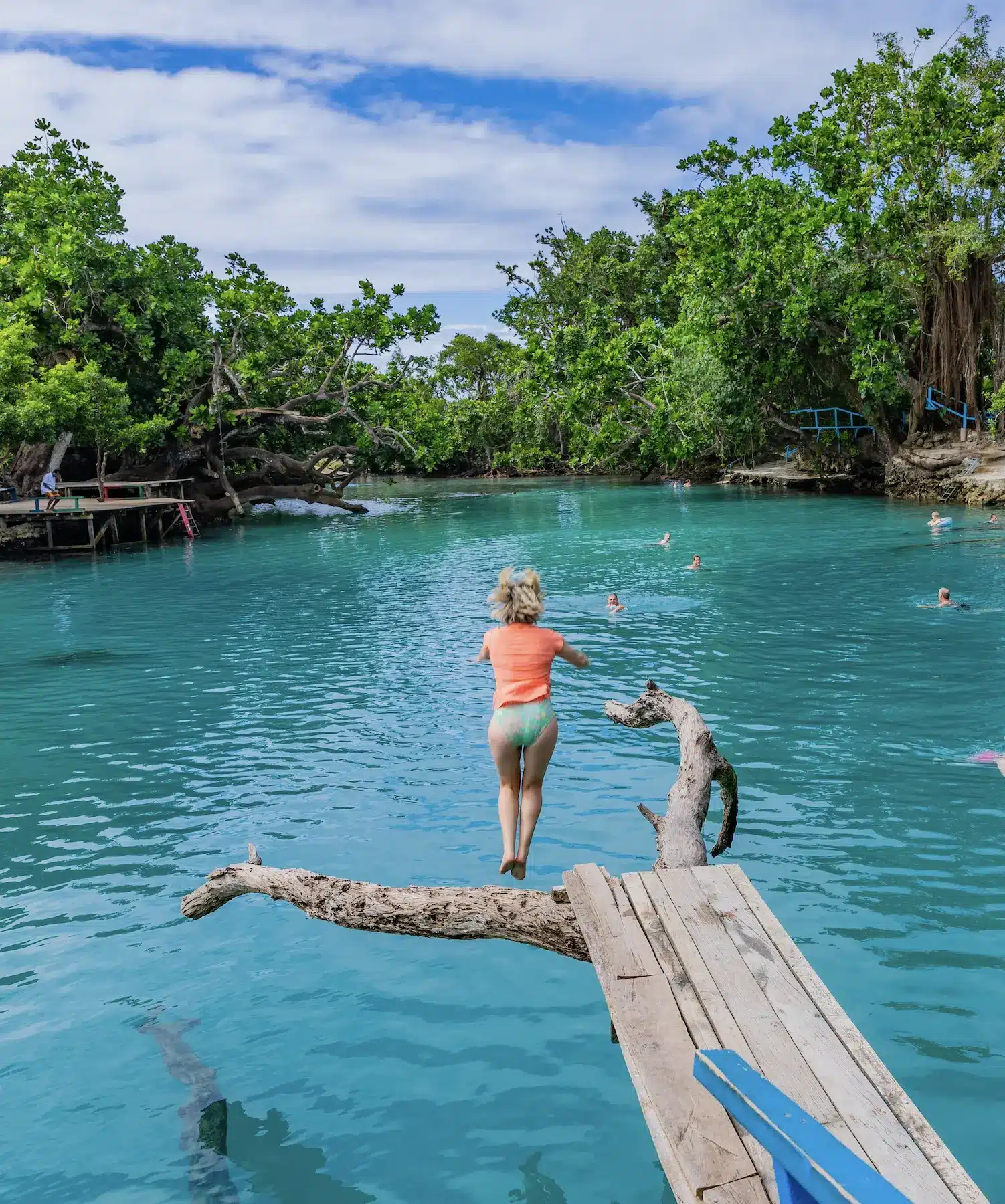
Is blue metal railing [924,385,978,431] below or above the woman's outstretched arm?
above

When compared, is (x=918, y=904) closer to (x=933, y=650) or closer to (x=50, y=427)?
(x=933, y=650)

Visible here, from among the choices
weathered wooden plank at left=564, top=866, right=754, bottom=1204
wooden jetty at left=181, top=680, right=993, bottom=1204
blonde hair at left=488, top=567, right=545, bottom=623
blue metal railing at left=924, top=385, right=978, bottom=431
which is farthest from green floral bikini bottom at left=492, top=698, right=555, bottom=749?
blue metal railing at left=924, top=385, right=978, bottom=431

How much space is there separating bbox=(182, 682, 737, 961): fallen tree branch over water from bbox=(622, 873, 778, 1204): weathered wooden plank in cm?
32

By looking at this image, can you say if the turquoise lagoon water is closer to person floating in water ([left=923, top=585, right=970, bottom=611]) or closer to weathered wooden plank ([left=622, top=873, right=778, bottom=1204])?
person floating in water ([left=923, top=585, right=970, bottom=611])

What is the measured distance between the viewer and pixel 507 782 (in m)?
6.53

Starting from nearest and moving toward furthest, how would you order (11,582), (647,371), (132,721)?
(132,721)
(11,582)
(647,371)

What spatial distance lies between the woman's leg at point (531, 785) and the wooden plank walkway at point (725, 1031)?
1.44 meters

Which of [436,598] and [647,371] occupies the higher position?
[647,371]

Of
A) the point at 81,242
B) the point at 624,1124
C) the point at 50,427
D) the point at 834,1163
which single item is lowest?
the point at 624,1124

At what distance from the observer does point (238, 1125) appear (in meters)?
5.68

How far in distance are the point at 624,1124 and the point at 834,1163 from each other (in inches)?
135

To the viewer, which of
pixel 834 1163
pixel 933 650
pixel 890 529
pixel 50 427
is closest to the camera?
pixel 834 1163

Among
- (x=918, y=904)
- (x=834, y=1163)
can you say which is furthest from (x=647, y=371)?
(x=834, y=1163)

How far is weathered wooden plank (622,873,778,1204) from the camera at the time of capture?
3.21 metres
